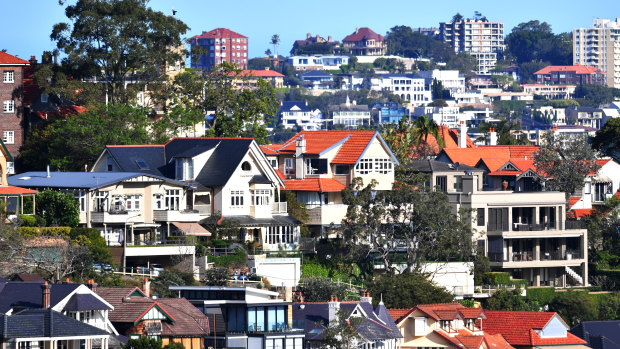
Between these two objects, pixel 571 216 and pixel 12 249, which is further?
pixel 571 216

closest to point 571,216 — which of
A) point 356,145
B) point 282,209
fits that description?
point 356,145

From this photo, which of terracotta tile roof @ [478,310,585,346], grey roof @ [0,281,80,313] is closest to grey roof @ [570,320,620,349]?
terracotta tile roof @ [478,310,585,346]

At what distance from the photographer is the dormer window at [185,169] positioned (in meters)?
81.6

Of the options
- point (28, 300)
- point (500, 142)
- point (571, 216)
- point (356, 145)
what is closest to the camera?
point (28, 300)

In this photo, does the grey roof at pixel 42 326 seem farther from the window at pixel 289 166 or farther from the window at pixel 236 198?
the window at pixel 289 166

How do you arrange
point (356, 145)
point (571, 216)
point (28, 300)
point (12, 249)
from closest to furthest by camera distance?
point (28, 300), point (12, 249), point (356, 145), point (571, 216)

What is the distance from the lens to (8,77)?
302ft

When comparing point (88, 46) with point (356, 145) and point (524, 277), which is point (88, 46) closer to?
point (356, 145)

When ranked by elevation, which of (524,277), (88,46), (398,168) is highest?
(88,46)

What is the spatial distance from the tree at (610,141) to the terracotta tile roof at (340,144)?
29537 mm

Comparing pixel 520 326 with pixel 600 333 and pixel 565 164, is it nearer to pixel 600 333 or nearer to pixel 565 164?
pixel 600 333

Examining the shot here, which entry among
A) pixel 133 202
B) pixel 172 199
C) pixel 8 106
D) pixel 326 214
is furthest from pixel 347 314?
pixel 8 106

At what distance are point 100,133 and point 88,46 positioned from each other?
25.2 ft

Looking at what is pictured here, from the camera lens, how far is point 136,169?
80.6 metres
